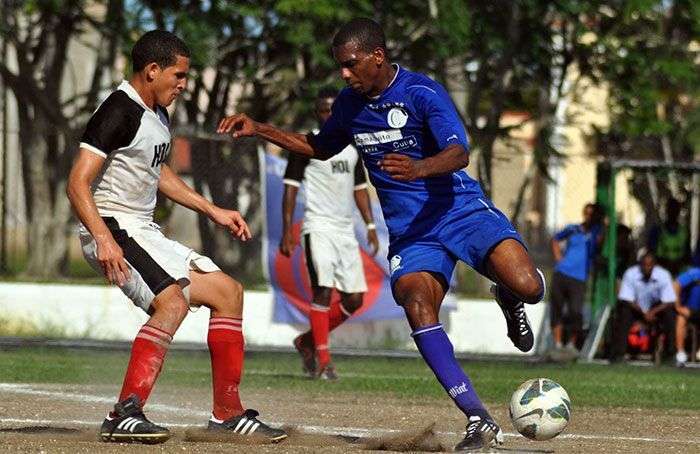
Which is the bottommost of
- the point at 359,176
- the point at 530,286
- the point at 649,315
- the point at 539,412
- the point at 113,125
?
the point at 649,315

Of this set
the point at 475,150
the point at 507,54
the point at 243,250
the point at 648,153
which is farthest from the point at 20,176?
the point at 648,153

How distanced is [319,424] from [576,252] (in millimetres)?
10150

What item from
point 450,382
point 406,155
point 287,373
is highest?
point 406,155

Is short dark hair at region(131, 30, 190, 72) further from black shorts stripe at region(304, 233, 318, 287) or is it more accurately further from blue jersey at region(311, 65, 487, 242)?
black shorts stripe at region(304, 233, 318, 287)

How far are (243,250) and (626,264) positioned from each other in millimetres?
4310

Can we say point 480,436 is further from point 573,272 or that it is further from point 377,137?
point 573,272

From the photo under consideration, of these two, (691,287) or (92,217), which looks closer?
(92,217)

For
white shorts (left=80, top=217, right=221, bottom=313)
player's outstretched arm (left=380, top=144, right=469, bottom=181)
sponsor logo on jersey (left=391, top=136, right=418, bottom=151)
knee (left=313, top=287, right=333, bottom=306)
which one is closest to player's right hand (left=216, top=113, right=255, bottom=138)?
white shorts (left=80, top=217, right=221, bottom=313)

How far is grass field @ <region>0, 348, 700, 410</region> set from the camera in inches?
480

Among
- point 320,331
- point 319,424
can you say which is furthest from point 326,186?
point 319,424

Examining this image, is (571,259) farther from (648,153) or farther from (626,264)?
(648,153)

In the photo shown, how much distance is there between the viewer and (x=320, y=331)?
13.6m

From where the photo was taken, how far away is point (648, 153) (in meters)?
26.6

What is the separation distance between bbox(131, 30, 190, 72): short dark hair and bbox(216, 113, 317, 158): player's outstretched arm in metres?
0.43
